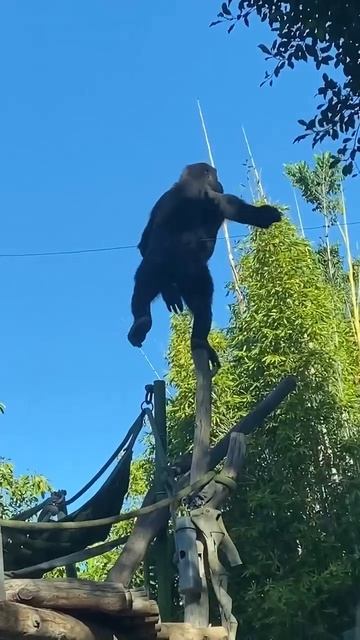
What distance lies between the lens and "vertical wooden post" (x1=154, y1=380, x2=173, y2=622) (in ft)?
15.0

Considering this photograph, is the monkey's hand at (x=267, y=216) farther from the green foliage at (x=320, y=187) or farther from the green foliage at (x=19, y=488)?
the green foliage at (x=320, y=187)

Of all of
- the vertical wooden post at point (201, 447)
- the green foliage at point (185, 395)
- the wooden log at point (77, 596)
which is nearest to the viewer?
the wooden log at point (77, 596)

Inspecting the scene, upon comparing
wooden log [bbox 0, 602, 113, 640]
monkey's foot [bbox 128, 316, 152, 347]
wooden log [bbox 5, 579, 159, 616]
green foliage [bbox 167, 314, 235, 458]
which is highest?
green foliage [bbox 167, 314, 235, 458]

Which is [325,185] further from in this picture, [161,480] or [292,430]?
[161,480]

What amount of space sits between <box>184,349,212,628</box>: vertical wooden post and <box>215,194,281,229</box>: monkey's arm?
2.34 feet

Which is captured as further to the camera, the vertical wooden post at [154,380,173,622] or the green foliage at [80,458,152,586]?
the green foliage at [80,458,152,586]

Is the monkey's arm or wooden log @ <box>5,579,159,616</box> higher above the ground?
the monkey's arm

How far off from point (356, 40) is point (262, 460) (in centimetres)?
431

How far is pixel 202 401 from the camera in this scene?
4.79 metres

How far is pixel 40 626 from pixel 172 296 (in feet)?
8.08

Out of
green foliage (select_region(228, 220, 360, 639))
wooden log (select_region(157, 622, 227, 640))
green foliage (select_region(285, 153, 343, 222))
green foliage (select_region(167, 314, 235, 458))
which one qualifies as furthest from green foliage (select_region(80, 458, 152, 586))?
wooden log (select_region(157, 622, 227, 640))

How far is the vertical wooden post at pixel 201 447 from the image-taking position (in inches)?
167

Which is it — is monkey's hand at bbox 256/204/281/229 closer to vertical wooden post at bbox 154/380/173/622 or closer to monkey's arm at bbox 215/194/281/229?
monkey's arm at bbox 215/194/281/229

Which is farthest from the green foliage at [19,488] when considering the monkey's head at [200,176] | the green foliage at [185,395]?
the monkey's head at [200,176]
